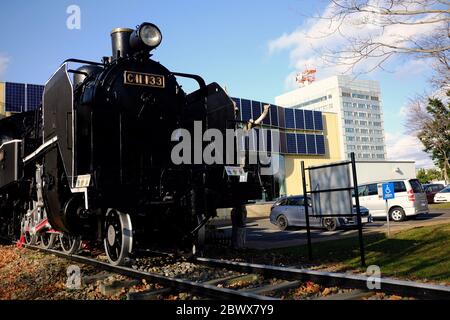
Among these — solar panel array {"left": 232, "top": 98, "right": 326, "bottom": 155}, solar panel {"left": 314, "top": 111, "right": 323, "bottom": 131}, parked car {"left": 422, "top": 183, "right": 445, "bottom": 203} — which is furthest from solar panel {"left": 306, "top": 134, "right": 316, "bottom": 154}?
parked car {"left": 422, "top": 183, "right": 445, "bottom": 203}

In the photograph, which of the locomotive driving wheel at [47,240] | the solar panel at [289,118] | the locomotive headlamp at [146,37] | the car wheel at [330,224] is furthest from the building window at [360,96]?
the locomotive headlamp at [146,37]

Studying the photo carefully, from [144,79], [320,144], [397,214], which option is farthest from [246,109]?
[144,79]

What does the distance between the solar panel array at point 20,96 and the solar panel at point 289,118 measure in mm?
20367

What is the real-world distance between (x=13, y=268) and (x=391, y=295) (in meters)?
6.99

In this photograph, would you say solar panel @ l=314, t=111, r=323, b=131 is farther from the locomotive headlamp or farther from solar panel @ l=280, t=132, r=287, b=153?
the locomotive headlamp

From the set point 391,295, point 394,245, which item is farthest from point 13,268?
point 394,245

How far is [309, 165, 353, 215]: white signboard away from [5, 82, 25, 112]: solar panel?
68.7 feet

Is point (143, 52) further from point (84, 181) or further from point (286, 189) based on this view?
point (286, 189)

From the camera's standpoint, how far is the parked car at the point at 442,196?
29986 millimetres

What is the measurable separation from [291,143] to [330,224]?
2113cm

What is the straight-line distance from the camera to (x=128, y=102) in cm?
739

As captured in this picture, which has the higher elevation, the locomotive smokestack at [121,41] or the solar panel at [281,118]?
the solar panel at [281,118]

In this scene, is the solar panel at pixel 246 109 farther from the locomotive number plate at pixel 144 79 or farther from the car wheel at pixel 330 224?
the locomotive number plate at pixel 144 79

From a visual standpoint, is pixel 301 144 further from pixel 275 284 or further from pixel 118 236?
pixel 275 284
